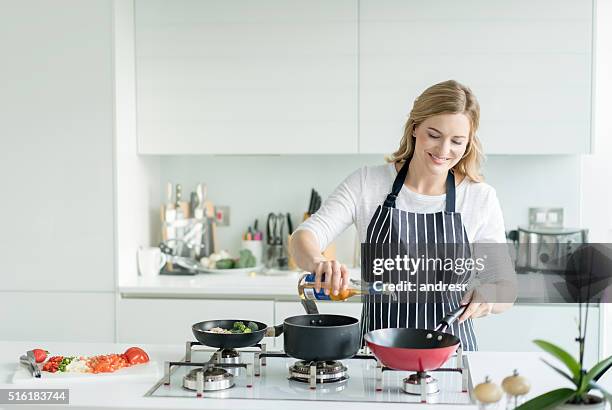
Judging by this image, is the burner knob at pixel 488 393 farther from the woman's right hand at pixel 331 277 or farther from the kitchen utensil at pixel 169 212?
the kitchen utensil at pixel 169 212

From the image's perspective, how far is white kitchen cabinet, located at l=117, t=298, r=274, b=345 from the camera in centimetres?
376

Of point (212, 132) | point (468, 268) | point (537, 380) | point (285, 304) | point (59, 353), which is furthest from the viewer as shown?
point (212, 132)

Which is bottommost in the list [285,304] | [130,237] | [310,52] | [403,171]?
[285,304]

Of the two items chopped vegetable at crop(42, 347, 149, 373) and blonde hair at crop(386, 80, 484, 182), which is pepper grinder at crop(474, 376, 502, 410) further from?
blonde hair at crop(386, 80, 484, 182)

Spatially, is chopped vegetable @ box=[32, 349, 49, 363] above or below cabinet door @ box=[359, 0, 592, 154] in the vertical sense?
below

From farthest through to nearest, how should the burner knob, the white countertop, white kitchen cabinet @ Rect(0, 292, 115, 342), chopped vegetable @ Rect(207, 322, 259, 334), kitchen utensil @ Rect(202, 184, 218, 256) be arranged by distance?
kitchen utensil @ Rect(202, 184, 218, 256), white kitchen cabinet @ Rect(0, 292, 115, 342), chopped vegetable @ Rect(207, 322, 259, 334), the white countertop, the burner knob

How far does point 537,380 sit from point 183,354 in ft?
3.45

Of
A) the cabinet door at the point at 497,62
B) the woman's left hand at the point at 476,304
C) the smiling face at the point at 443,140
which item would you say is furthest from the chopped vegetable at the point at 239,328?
the cabinet door at the point at 497,62

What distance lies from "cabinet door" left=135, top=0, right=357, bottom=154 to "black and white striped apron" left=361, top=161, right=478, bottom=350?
125 centimetres

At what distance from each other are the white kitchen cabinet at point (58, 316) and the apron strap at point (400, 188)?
5.54 feet

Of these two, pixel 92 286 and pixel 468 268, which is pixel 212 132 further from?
pixel 468 268

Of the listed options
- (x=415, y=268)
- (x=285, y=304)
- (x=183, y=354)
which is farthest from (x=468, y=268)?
(x=285, y=304)

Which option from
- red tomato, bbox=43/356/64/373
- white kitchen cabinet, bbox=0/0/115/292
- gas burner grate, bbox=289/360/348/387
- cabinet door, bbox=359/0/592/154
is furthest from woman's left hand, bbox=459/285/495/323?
white kitchen cabinet, bbox=0/0/115/292

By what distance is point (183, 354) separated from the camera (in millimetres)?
2465
